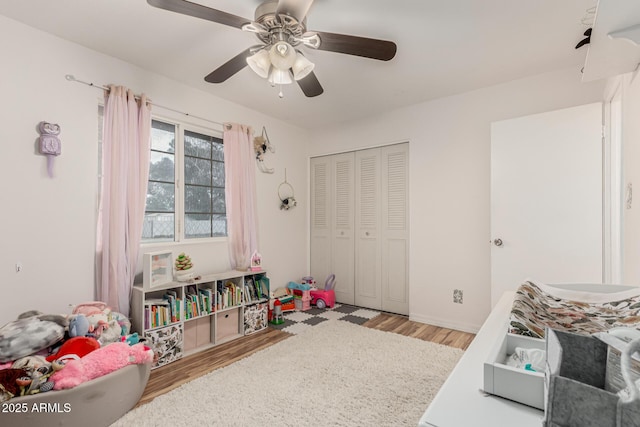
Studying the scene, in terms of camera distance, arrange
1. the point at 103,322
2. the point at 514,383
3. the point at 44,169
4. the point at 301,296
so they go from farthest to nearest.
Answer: the point at 301,296, the point at 44,169, the point at 103,322, the point at 514,383

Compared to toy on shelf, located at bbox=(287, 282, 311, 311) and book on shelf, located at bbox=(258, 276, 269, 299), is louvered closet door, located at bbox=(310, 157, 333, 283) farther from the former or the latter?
book on shelf, located at bbox=(258, 276, 269, 299)

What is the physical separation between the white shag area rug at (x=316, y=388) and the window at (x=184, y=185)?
137 centimetres

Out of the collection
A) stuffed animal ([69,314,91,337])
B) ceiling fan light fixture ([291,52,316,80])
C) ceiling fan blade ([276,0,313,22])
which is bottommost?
stuffed animal ([69,314,91,337])

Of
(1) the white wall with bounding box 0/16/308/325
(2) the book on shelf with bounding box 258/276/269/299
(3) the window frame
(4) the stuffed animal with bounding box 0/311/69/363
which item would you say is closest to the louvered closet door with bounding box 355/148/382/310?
(2) the book on shelf with bounding box 258/276/269/299

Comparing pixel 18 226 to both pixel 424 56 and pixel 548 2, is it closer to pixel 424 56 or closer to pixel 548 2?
pixel 424 56

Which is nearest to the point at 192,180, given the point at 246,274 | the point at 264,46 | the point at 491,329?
the point at 246,274

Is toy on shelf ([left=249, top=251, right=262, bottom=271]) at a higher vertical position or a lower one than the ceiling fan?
lower

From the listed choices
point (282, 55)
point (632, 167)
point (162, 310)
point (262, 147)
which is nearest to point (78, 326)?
point (162, 310)

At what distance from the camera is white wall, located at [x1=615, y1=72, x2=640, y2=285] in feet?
4.85

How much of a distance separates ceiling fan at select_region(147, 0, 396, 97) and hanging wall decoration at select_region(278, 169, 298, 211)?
7.01 feet

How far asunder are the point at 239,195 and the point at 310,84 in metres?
1.54

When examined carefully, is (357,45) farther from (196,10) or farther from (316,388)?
(316,388)

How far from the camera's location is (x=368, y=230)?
387cm

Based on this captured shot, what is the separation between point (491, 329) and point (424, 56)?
212cm
